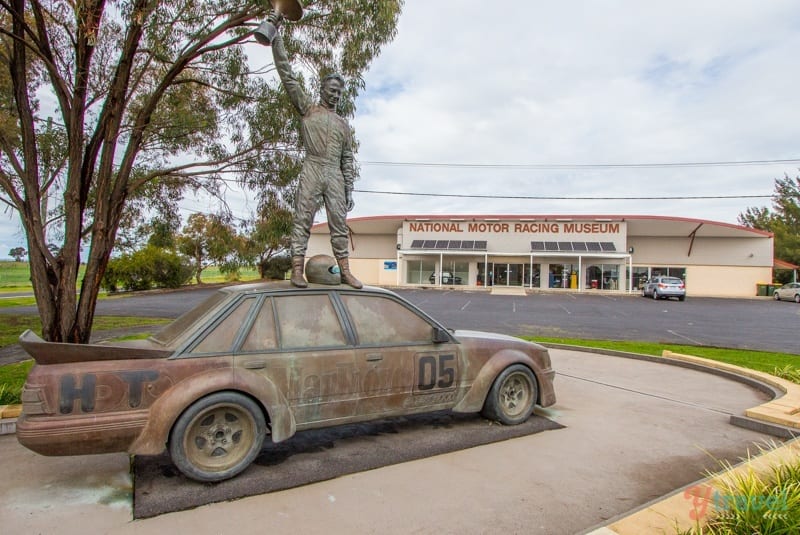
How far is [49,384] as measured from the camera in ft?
10.0

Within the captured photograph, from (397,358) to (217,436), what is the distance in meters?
1.60

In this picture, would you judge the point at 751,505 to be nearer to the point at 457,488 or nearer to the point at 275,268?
the point at 457,488

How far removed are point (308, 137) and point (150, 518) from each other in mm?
3663

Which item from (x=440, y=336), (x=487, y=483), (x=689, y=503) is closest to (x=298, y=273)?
(x=440, y=336)

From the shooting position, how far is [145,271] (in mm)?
30516

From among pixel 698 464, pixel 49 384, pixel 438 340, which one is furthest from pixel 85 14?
pixel 698 464

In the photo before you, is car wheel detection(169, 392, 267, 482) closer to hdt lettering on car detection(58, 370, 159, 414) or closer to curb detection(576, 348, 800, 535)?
hdt lettering on car detection(58, 370, 159, 414)

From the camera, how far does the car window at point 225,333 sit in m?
3.58

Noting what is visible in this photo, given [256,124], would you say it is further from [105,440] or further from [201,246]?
[201,246]

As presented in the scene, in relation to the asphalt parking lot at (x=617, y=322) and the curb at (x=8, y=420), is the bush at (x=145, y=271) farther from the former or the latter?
the curb at (x=8, y=420)

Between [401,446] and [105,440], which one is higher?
[105,440]

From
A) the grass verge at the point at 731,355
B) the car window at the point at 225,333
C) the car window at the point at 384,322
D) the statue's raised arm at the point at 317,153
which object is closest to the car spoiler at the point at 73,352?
the car window at the point at 225,333

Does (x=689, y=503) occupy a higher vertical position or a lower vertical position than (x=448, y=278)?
Answer: lower

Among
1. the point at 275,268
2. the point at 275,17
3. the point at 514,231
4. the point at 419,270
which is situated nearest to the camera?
the point at 275,17
